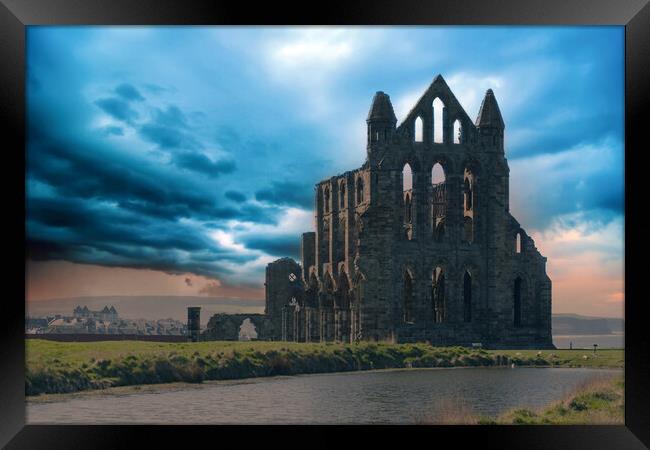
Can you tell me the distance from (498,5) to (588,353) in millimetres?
34059

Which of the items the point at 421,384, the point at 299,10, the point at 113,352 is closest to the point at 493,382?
the point at 421,384

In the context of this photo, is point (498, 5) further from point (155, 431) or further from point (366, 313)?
point (366, 313)

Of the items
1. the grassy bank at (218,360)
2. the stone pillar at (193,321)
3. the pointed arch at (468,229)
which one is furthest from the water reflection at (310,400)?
the stone pillar at (193,321)

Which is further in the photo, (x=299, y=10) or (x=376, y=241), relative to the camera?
(x=376, y=241)

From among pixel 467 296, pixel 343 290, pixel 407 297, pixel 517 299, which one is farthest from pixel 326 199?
pixel 517 299

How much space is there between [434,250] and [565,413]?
31.1 metres

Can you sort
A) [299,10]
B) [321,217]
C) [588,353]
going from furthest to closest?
[321,217]
[588,353]
[299,10]

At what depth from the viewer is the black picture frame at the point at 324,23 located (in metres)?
16.3

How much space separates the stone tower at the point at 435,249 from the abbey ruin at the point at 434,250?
0.06 metres

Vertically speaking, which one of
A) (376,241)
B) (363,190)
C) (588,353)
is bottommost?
(588,353)

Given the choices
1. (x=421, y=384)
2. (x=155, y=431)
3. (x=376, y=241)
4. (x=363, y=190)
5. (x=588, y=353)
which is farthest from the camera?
→ (x=363, y=190)

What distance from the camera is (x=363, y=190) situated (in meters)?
53.3

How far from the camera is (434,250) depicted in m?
52.5

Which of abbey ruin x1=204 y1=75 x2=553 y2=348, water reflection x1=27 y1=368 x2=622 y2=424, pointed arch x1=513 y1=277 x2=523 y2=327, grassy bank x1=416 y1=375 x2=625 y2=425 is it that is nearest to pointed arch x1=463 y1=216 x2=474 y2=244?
abbey ruin x1=204 y1=75 x2=553 y2=348
